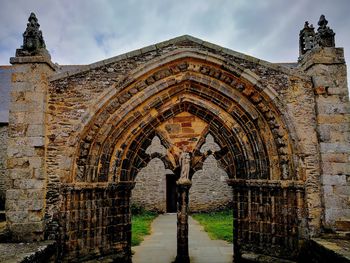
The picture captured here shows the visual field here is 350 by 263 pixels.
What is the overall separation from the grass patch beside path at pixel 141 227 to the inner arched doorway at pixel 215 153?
9.03 ft

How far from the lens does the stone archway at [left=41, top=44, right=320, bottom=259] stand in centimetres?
499

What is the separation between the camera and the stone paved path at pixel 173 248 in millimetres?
6312

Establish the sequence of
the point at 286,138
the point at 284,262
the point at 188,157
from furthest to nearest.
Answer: the point at 188,157 → the point at 286,138 → the point at 284,262

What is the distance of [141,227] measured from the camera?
1014 cm

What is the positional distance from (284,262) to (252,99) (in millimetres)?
2795

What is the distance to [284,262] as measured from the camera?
4781 millimetres

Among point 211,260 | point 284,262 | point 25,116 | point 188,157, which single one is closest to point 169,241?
point 211,260

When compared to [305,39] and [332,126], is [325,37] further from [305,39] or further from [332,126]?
[332,126]

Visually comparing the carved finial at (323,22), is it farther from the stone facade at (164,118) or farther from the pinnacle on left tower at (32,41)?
the pinnacle on left tower at (32,41)

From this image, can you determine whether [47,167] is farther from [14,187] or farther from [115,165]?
[115,165]

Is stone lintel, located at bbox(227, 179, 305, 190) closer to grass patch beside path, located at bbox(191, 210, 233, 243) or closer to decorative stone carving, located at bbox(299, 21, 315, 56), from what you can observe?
decorative stone carving, located at bbox(299, 21, 315, 56)

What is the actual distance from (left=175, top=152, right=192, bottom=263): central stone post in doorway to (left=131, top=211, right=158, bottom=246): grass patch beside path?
2351 millimetres

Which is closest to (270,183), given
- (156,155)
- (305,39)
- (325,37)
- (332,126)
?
(332,126)

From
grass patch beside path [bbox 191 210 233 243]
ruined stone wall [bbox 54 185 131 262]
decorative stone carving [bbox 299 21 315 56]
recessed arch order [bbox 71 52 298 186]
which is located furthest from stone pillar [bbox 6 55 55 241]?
grass patch beside path [bbox 191 210 233 243]
